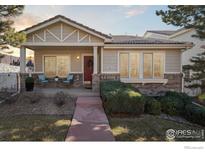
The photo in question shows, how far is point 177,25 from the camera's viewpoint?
1014 centimetres

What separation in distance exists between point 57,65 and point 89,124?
840cm

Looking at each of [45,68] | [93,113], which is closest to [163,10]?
[93,113]

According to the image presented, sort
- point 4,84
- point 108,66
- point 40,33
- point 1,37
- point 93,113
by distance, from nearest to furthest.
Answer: point 93,113
point 1,37
point 40,33
point 108,66
point 4,84

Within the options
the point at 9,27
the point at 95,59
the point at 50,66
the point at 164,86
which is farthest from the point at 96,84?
the point at 9,27

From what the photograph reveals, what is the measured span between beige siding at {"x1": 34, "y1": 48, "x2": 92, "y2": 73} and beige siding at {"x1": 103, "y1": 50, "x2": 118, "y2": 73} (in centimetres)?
216

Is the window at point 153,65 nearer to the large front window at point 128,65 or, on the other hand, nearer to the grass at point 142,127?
the large front window at point 128,65

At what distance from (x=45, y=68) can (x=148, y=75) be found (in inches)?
279

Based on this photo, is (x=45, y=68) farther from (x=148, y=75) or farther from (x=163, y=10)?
(x=163, y=10)

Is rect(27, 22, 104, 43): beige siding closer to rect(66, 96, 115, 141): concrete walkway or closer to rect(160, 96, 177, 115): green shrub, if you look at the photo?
rect(66, 96, 115, 141): concrete walkway

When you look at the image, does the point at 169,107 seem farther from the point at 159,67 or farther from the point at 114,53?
the point at 114,53

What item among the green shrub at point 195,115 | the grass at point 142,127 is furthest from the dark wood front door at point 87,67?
the green shrub at point 195,115

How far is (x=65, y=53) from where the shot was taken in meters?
14.7
